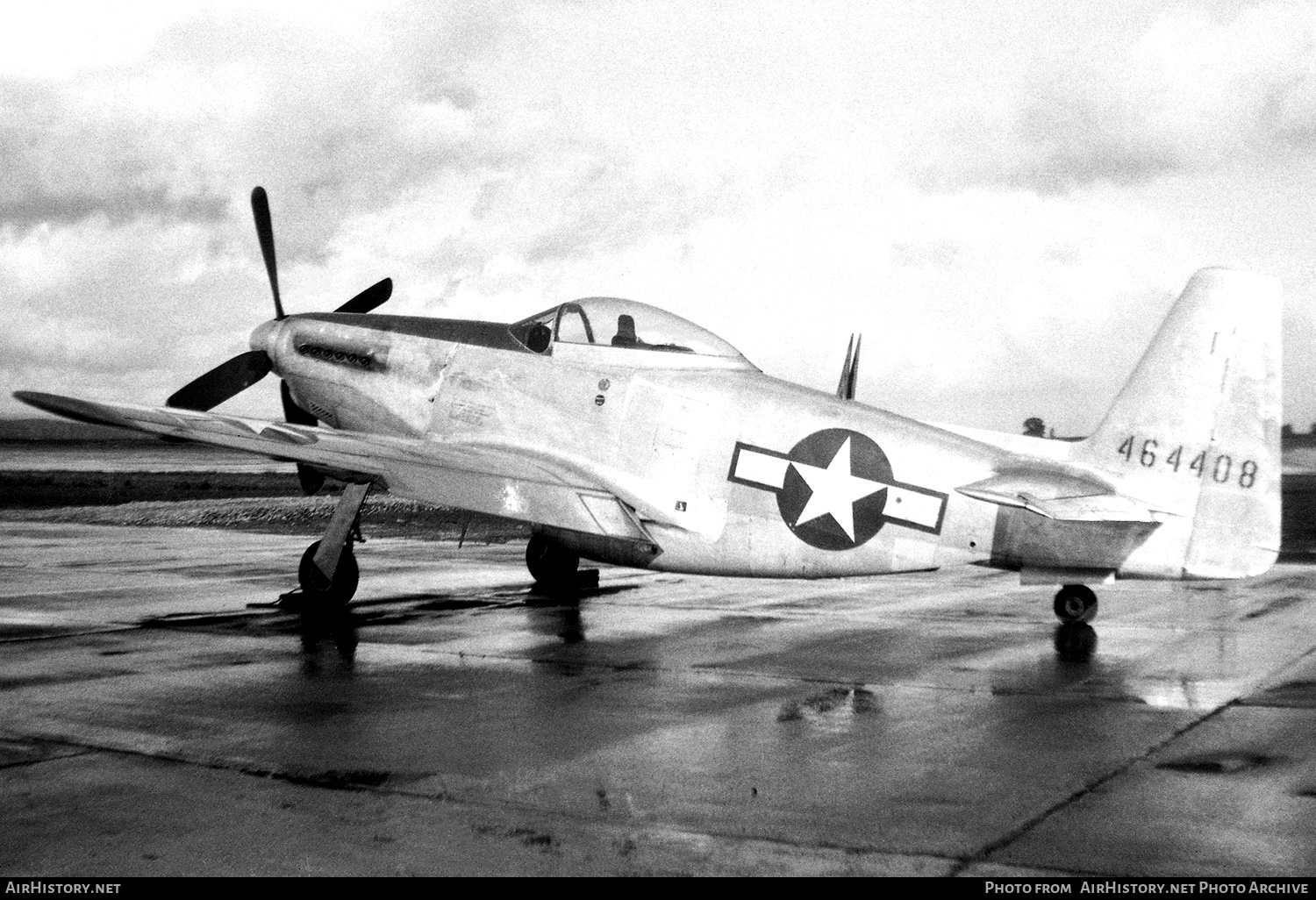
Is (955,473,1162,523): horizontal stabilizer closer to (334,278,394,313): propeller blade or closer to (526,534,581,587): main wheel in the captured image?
(526,534,581,587): main wheel

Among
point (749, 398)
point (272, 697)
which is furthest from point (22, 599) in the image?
point (749, 398)

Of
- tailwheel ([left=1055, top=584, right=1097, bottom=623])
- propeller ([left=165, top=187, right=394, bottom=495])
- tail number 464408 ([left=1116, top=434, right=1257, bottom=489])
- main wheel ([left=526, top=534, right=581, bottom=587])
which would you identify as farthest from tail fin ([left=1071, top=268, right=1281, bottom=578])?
propeller ([left=165, top=187, right=394, bottom=495])

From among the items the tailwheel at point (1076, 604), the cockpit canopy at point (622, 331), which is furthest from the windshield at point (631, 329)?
the tailwheel at point (1076, 604)

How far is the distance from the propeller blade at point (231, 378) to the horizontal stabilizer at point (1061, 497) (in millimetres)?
7880

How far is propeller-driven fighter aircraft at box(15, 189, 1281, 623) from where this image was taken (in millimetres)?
9508

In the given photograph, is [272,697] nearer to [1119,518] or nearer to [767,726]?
[767,726]

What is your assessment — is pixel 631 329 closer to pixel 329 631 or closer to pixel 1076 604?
pixel 329 631

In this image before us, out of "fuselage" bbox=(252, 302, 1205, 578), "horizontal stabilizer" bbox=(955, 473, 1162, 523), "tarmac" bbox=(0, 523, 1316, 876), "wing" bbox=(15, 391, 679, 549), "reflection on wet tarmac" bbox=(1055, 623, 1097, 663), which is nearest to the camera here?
"tarmac" bbox=(0, 523, 1316, 876)

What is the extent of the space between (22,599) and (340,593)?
357 cm

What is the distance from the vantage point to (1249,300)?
9.57 meters

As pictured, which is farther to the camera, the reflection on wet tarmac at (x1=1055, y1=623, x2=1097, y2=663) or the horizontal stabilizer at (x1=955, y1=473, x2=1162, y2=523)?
the reflection on wet tarmac at (x1=1055, y1=623, x2=1097, y2=663)

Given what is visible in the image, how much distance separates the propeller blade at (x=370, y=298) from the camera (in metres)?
14.3

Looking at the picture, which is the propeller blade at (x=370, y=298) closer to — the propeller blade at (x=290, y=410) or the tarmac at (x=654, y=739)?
the propeller blade at (x=290, y=410)

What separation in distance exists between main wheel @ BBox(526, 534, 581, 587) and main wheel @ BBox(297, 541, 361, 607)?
7.75 feet
